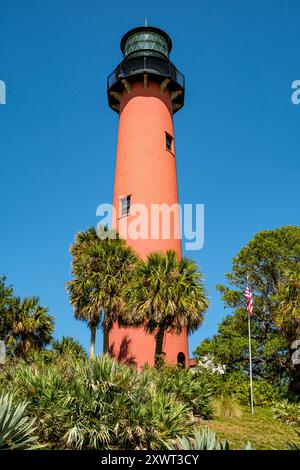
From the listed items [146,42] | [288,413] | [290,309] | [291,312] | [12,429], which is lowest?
[12,429]

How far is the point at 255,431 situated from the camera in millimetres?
14758

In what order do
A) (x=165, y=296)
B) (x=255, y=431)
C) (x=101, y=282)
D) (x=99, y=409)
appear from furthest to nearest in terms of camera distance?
(x=101, y=282)
(x=165, y=296)
(x=255, y=431)
(x=99, y=409)

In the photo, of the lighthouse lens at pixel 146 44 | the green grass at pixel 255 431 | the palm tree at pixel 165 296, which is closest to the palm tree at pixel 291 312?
the palm tree at pixel 165 296

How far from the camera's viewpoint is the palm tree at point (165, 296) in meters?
21.0

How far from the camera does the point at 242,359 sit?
2883 centimetres

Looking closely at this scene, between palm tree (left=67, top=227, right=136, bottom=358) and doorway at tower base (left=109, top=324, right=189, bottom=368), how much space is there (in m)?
1.24

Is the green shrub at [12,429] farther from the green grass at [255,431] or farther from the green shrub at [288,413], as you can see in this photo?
the green shrub at [288,413]

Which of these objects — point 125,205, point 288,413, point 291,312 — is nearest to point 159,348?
point 288,413

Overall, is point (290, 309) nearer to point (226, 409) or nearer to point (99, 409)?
point (226, 409)

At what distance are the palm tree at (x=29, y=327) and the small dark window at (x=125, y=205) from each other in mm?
7531

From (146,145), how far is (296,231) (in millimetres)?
11532

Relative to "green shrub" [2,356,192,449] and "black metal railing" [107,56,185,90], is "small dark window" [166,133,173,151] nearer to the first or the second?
"black metal railing" [107,56,185,90]

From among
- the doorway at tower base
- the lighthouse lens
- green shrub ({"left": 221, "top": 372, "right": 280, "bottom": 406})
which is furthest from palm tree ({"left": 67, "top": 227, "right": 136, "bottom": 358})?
the lighthouse lens
